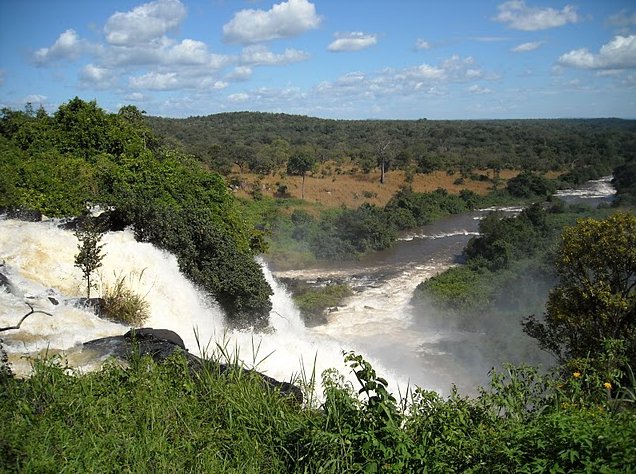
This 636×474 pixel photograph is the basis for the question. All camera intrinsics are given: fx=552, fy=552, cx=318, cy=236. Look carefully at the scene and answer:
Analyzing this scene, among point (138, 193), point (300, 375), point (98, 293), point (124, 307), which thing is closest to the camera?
point (300, 375)

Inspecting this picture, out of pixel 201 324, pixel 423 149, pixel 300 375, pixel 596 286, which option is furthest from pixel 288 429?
pixel 423 149

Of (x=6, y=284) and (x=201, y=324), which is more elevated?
(x=6, y=284)

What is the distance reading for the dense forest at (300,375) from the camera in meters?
4.19

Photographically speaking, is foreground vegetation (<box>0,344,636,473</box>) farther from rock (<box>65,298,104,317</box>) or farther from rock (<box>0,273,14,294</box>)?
rock (<box>0,273,14,294</box>)

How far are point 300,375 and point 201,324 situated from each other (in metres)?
5.45

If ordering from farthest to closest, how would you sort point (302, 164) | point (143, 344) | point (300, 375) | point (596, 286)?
point (302, 164)
point (596, 286)
point (143, 344)
point (300, 375)

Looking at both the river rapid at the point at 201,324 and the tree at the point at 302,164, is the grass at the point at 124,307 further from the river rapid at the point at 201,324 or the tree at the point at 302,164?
the tree at the point at 302,164

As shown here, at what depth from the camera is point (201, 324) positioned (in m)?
11.7

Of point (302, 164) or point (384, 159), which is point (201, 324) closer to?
point (302, 164)

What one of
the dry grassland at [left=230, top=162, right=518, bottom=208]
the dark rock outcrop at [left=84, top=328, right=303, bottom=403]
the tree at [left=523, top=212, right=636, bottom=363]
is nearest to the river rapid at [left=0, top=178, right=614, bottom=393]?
the dark rock outcrop at [left=84, top=328, right=303, bottom=403]

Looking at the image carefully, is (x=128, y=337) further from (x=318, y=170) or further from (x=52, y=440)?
(x=318, y=170)

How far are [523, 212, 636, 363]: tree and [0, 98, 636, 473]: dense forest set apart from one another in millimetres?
32


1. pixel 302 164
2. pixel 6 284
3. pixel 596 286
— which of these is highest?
pixel 302 164

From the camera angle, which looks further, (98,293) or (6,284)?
(98,293)
